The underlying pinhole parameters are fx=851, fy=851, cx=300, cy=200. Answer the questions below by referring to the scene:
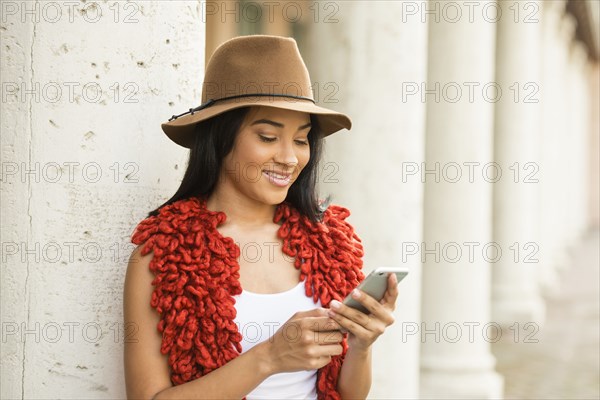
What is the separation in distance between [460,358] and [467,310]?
0.40 meters

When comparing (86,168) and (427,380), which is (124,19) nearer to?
(86,168)

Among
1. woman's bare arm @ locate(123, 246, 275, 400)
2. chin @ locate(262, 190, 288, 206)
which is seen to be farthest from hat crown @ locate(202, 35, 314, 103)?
woman's bare arm @ locate(123, 246, 275, 400)

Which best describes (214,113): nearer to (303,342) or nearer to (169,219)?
(169,219)

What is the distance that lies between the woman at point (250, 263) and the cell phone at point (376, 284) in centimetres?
2

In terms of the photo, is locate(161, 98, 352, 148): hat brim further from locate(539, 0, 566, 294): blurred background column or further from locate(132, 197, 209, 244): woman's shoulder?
locate(539, 0, 566, 294): blurred background column

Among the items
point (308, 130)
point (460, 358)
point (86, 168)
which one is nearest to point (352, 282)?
point (308, 130)

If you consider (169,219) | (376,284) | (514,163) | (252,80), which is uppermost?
(514,163)

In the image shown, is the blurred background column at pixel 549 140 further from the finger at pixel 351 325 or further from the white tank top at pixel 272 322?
the finger at pixel 351 325

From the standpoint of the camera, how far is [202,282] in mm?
2283

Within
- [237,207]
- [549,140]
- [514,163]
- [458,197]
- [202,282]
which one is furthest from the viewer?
[549,140]

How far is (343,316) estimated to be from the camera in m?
2.19

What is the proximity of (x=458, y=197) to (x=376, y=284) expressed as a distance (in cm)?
482

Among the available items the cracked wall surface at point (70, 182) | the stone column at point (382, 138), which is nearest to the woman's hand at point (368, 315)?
the cracked wall surface at point (70, 182)

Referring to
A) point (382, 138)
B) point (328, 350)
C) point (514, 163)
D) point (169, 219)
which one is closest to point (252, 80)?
point (169, 219)
